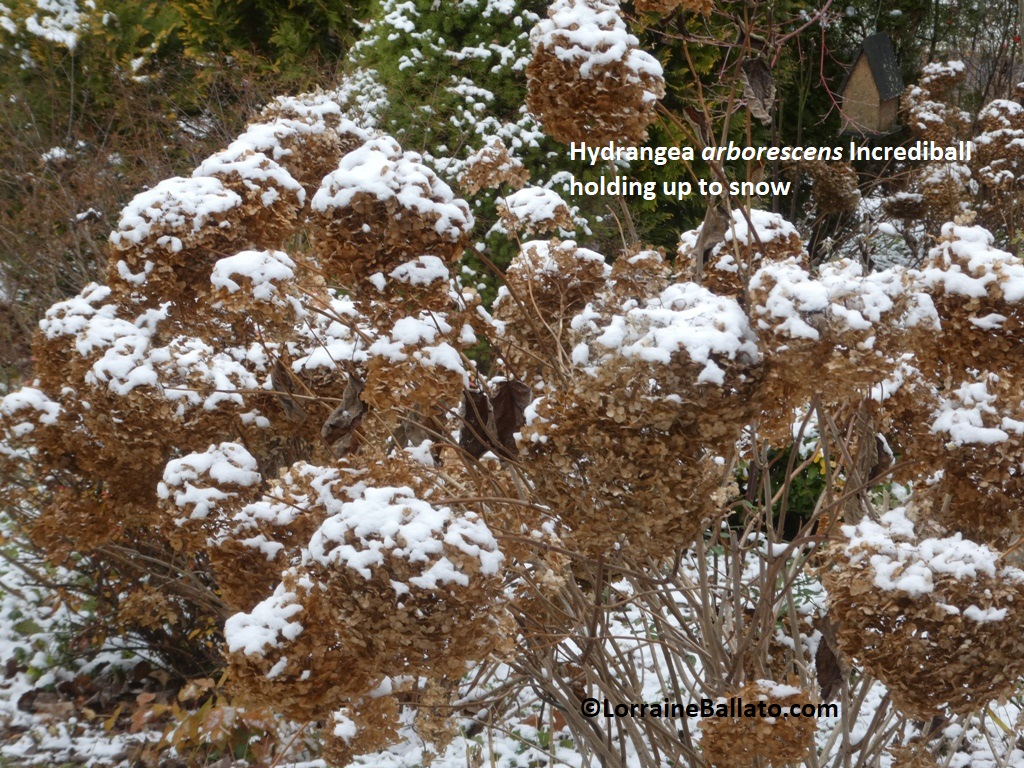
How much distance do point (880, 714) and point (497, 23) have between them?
165 inches

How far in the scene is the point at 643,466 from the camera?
48.3 inches

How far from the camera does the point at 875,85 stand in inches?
144

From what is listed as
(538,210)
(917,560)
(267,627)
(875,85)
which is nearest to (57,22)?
(875,85)

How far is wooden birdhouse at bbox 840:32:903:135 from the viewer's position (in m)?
3.59

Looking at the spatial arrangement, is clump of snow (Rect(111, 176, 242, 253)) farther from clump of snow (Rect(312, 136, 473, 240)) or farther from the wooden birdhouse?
the wooden birdhouse

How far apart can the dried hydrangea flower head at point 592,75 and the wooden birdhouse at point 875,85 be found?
247 cm

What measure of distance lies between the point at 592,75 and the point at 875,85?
105 inches

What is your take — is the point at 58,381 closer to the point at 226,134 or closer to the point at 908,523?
the point at 908,523

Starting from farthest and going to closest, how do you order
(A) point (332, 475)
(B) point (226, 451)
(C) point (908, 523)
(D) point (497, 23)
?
(D) point (497, 23), (B) point (226, 451), (A) point (332, 475), (C) point (908, 523)

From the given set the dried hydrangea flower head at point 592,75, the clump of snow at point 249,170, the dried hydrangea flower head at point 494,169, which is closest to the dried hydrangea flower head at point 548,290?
the dried hydrangea flower head at point 494,169

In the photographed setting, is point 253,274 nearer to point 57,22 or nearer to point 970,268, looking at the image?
point 970,268

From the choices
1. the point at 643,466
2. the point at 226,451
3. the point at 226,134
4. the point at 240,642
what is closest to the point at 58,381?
the point at 226,451

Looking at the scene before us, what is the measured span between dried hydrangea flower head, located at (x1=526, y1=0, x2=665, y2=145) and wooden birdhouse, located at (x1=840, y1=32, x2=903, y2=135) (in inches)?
97.1

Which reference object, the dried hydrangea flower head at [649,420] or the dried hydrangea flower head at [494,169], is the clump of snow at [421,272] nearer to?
the dried hydrangea flower head at [649,420]
